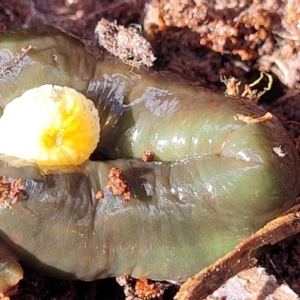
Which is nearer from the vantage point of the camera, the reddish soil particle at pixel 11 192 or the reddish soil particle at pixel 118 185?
the reddish soil particle at pixel 11 192

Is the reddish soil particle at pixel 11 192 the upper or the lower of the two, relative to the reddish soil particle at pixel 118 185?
lower

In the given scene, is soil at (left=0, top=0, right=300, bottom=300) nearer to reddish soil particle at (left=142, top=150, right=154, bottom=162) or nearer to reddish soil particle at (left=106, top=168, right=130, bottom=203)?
reddish soil particle at (left=142, top=150, right=154, bottom=162)

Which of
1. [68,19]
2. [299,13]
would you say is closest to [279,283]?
[299,13]

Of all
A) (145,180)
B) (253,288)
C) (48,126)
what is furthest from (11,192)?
(253,288)

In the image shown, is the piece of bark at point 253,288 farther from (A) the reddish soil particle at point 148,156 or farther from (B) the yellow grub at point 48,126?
(B) the yellow grub at point 48,126

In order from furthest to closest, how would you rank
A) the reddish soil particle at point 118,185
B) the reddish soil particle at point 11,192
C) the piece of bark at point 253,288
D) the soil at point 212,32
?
1. the soil at point 212,32
2. the piece of bark at point 253,288
3. the reddish soil particle at point 118,185
4. the reddish soil particle at point 11,192

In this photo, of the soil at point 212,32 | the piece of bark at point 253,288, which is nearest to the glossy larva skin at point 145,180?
the piece of bark at point 253,288

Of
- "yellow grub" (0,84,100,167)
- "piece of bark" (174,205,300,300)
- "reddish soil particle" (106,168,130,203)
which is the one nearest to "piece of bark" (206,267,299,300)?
"piece of bark" (174,205,300,300)

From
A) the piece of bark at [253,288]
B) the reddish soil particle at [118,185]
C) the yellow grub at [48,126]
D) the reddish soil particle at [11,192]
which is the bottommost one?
the piece of bark at [253,288]
